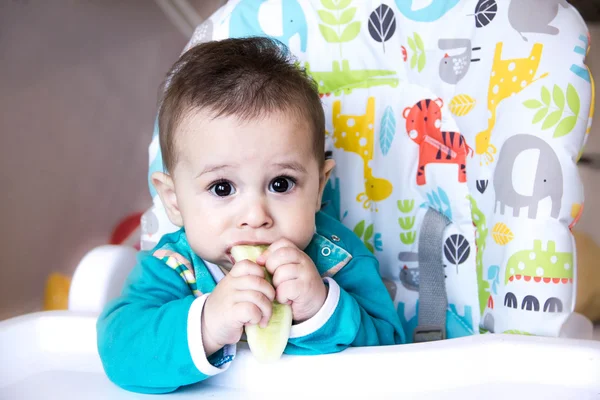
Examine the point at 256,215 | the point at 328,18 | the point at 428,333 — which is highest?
the point at 328,18

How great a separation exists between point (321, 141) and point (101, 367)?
14.3 inches

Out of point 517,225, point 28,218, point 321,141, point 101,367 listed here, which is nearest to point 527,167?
point 517,225

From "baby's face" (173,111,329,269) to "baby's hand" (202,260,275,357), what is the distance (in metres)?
0.08

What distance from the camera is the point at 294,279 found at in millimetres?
601

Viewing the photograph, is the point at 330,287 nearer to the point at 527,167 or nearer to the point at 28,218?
the point at 527,167

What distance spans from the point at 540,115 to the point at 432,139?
0.60 ft

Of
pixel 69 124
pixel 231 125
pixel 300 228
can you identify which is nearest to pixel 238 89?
→ pixel 231 125

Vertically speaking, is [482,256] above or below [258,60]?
below

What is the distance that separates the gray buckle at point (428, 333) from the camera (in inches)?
32.7

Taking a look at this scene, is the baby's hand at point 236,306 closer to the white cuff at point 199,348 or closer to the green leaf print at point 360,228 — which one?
the white cuff at point 199,348

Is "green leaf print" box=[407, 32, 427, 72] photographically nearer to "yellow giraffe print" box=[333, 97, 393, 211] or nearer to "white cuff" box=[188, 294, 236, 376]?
"yellow giraffe print" box=[333, 97, 393, 211]

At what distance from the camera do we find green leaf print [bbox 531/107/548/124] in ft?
2.28

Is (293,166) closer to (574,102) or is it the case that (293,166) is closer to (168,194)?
(168,194)

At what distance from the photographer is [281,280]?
23.6 inches
